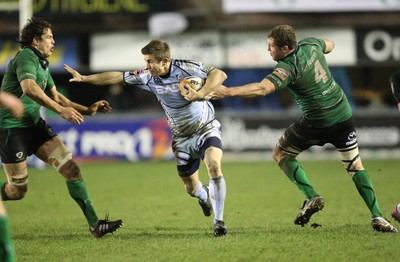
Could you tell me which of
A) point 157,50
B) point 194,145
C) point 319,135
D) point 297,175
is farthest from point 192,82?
point 297,175

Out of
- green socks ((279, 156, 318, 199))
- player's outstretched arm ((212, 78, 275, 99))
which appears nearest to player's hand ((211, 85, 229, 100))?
player's outstretched arm ((212, 78, 275, 99))

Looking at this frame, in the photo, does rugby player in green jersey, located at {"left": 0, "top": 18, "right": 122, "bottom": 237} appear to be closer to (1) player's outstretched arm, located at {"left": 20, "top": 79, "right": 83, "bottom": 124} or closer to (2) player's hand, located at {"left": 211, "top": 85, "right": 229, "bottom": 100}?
(1) player's outstretched arm, located at {"left": 20, "top": 79, "right": 83, "bottom": 124}

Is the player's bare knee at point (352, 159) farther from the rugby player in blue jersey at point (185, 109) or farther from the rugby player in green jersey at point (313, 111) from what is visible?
the rugby player in blue jersey at point (185, 109)

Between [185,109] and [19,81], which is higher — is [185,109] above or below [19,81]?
below

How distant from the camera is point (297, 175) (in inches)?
372

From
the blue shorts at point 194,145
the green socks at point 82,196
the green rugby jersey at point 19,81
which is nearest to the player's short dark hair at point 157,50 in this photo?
the blue shorts at point 194,145

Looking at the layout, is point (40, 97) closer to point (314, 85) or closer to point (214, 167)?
point (214, 167)

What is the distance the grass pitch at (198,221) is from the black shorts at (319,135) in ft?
3.26

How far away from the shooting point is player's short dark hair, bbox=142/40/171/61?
8883mm

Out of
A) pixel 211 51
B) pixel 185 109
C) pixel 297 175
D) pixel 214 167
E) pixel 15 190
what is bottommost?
pixel 211 51

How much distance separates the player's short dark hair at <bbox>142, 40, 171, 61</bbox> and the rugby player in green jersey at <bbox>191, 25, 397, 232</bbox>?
1.17 m

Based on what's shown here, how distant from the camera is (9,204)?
12.8 meters

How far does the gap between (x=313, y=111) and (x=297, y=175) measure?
848 millimetres

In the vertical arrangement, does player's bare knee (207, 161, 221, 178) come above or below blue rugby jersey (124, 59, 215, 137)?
below
